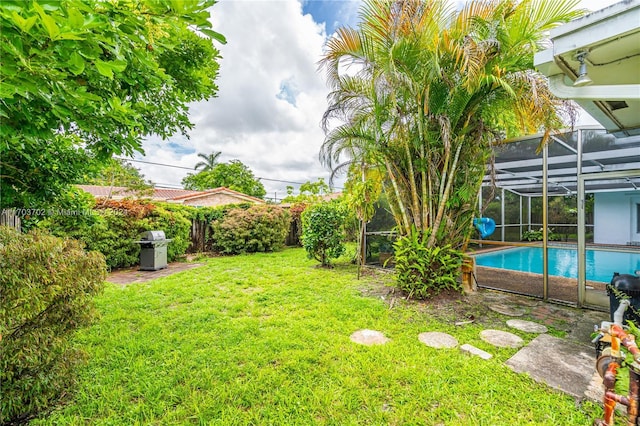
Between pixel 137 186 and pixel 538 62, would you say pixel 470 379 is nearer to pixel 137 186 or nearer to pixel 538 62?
pixel 538 62

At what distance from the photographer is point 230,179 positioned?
29.0 meters

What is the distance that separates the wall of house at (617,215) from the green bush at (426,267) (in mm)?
10160

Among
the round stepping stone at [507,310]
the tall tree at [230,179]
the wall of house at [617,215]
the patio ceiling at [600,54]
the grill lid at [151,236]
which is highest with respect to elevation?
the tall tree at [230,179]

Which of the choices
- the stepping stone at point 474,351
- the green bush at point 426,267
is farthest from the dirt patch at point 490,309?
the stepping stone at point 474,351

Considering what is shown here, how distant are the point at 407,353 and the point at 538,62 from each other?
3.17 m

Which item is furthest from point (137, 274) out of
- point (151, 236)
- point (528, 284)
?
point (528, 284)

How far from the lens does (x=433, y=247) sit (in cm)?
497

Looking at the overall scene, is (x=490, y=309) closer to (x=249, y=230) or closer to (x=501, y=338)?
(x=501, y=338)

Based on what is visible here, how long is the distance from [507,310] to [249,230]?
8514 mm

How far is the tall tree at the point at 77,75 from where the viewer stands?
3.71ft

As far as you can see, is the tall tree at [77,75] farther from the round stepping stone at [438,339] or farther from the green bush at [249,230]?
the green bush at [249,230]

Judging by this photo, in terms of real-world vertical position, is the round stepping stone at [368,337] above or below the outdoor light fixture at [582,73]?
below

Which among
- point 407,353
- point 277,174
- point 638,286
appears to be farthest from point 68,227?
point 277,174

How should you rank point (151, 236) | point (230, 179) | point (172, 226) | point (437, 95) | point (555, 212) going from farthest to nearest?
point (230, 179) < point (172, 226) < point (151, 236) < point (555, 212) < point (437, 95)
